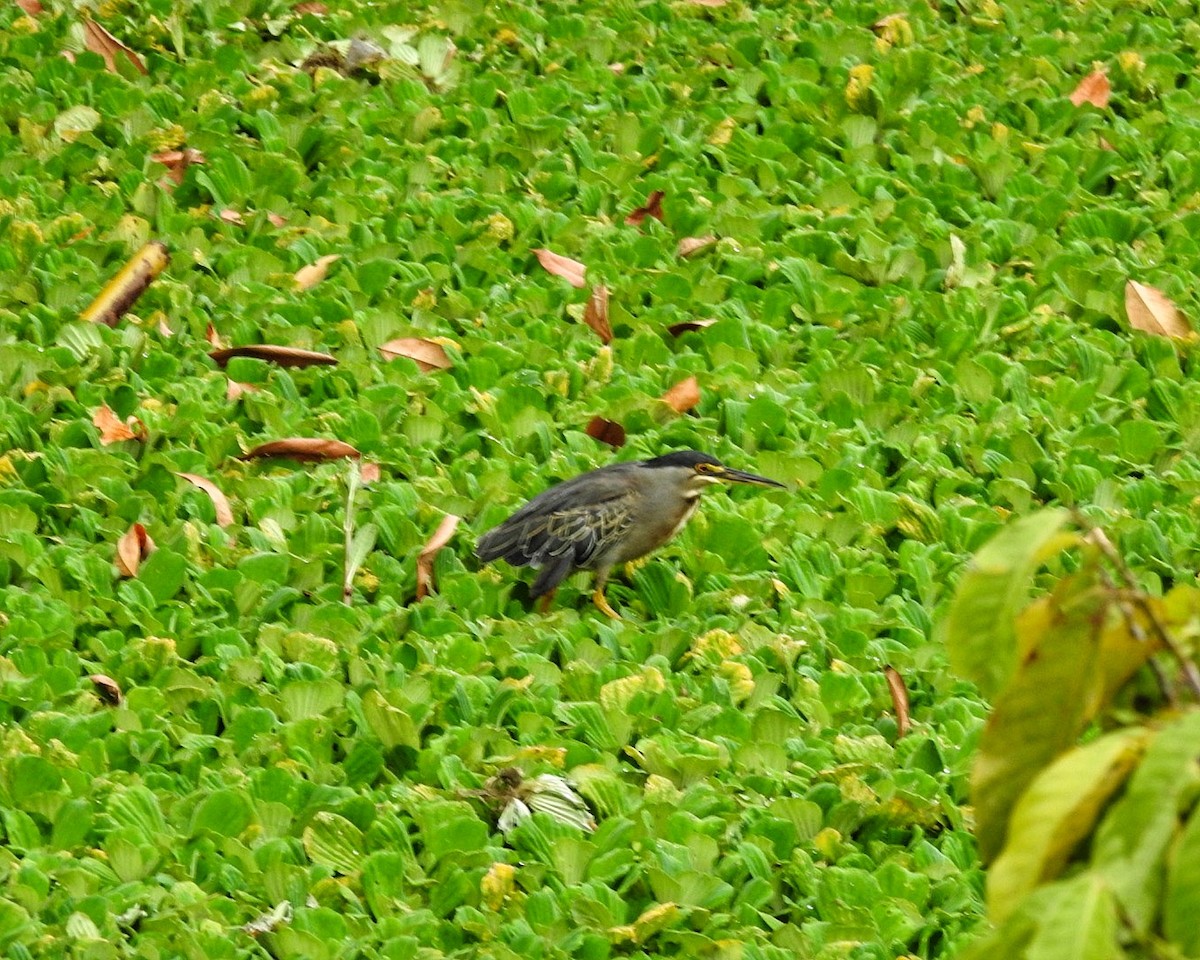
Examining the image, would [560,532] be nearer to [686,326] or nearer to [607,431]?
[607,431]

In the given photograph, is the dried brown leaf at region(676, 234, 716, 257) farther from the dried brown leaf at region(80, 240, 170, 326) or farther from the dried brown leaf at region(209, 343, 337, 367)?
the dried brown leaf at region(80, 240, 170, 326)

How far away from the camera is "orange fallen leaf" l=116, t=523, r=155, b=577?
4852 mm

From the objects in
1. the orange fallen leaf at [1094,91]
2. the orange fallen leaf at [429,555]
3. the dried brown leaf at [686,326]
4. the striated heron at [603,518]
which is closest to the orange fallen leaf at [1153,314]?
the dried brown leaf at [686,326]

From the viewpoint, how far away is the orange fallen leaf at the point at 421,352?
5918mm

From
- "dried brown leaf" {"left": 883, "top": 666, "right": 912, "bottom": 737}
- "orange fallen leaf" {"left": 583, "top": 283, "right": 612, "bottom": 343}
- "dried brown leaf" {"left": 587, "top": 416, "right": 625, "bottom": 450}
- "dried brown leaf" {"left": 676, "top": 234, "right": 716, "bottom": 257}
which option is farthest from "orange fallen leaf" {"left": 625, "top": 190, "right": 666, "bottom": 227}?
"dried brown leaf" {"left": 883, "top": 666, "right": 912, "bottom": 737}

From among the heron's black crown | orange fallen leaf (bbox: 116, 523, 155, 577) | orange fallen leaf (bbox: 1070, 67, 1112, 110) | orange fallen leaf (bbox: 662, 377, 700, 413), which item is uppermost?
orange fallen leaf (bbox: 1070, 67, 1112, 110)

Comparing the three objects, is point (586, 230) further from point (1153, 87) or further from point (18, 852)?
point (18, 852)

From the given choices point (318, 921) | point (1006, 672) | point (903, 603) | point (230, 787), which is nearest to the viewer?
point (1006, 672)

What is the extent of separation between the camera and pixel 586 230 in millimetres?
6656

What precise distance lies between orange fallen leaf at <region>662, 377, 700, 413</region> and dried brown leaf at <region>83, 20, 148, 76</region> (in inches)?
115

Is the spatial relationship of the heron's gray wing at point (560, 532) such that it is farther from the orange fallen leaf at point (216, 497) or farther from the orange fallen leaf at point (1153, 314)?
the orange fallen leaf at point (1153, 314)

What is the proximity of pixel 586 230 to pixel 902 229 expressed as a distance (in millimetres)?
1155

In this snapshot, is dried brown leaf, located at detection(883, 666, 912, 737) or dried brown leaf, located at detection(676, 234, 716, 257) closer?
dried brown leaf, located at detection(883, 666, 912, 737)

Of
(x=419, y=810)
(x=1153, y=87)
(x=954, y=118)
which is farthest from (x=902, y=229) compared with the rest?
(x=419, y=810)
